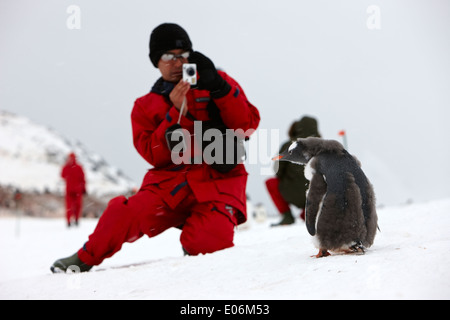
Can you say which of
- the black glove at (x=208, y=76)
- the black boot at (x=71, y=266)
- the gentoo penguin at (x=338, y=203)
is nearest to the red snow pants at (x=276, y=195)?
the black glove at (x=208, y=76)

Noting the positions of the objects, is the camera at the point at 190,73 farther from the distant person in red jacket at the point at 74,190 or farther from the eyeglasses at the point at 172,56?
the distant person in red jacket at the point at 74,190

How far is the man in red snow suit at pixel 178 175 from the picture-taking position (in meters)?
2.25

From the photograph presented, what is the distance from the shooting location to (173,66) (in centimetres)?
237

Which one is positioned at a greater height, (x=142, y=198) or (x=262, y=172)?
(x=262, y=172)

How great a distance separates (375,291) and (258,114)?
1.51m

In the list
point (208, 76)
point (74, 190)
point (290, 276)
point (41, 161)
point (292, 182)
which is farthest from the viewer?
point (41, 161)

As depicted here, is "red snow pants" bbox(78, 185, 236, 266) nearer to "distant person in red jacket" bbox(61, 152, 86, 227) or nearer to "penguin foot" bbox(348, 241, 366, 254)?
"penguin foot" bbox(348, 241, 366, 254)

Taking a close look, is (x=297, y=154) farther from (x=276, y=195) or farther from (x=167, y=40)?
(x=276, y=195)

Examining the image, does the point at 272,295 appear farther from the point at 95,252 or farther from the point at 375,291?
the point at 95,252

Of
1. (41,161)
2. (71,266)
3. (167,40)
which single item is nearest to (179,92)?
(167,40)

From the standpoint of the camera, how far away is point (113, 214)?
228 cm

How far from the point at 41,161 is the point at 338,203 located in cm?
1283
